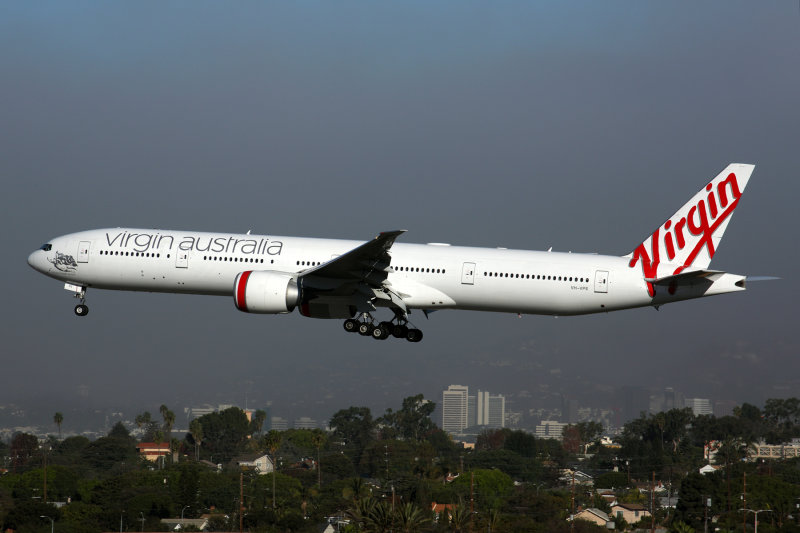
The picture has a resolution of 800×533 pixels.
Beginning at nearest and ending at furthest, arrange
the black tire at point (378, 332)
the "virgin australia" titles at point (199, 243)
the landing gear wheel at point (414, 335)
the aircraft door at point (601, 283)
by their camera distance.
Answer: the aircraft door at point (601, 283) < the "virgin australia" titles at point (199, 243) < the black tire at point (378, 332) < the landing gear wheel at point (414, 335)

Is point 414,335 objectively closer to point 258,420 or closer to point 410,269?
point 410,269

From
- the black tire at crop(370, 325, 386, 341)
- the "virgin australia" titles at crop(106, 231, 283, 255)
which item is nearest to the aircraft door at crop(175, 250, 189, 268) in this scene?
the "virgin australia" titles at crop(106, 231, 283, 255)

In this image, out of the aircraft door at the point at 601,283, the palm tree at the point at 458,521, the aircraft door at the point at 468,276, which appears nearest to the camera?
the aircraft door at the point at 601,283

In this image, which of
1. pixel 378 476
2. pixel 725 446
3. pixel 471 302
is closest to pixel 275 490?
pixel 378 476

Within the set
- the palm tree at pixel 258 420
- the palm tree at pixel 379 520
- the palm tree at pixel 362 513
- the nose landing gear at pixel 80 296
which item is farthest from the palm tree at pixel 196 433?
the nose landing gear at pixel 80 296

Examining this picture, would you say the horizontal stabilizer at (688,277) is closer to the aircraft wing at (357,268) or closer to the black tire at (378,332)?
the aircraft wing at (357,268)

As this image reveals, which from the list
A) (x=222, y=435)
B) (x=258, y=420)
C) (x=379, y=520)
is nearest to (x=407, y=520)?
(x=379, y=520)

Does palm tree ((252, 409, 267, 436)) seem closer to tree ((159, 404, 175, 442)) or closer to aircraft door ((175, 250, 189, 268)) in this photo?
tree ((159, 404, 175, 442))

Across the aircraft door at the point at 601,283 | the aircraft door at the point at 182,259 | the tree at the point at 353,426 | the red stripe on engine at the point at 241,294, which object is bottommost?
the tree at the point at 353,426
